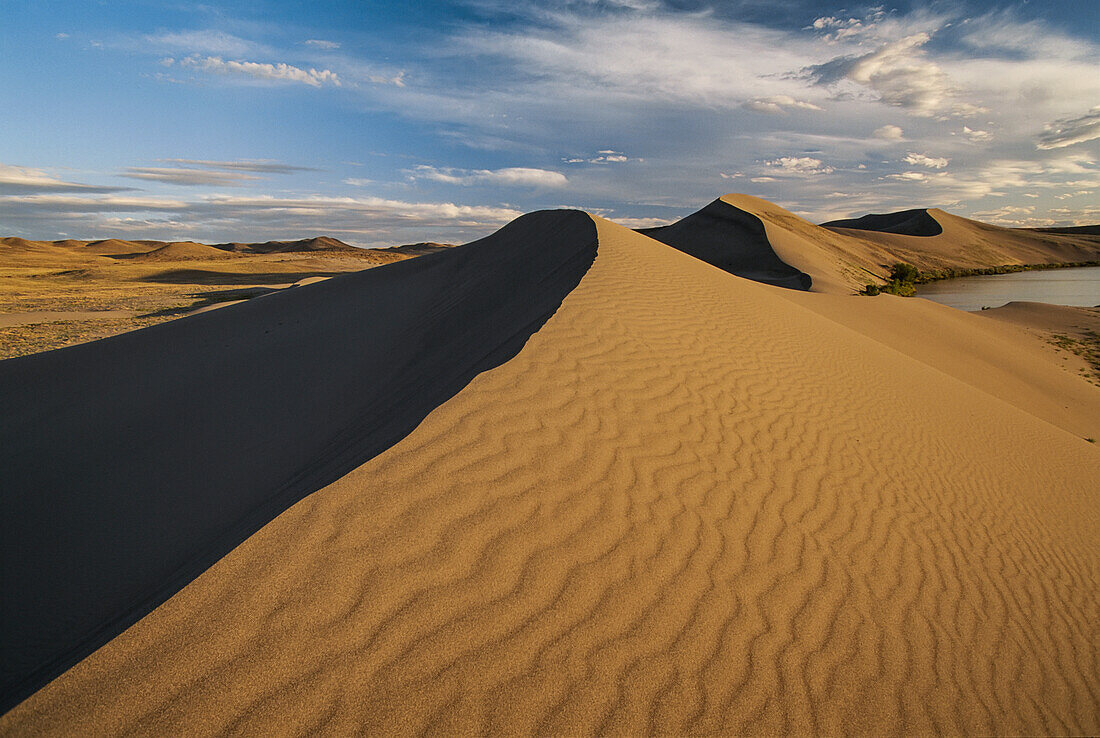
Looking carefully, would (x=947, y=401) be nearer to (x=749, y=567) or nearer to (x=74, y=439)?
(x=749, y=567)

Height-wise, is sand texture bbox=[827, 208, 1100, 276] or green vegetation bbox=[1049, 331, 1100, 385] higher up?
sand texture bbox=[827, 208, 1100, 276]

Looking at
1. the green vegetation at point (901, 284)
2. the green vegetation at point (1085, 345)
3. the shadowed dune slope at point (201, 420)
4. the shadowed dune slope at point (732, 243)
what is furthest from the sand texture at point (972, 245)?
the shadowed dune slope at point (201, 420)

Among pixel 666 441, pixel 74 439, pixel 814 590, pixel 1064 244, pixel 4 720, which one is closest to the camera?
pixel 4 720

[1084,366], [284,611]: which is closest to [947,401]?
[284,611]

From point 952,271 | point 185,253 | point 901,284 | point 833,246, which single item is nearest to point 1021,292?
point 901,284

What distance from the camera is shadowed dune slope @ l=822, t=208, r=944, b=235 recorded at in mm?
74312

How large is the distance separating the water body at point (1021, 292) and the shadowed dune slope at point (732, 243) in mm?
9661

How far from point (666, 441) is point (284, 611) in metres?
2.75

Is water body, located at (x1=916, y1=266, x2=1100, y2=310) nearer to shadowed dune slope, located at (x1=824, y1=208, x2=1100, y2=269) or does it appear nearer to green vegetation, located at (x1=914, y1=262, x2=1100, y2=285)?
green vegetation, located at (x1=914, y1=262, x2=1100, y2=285)

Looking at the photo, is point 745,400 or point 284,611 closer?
point 284,611

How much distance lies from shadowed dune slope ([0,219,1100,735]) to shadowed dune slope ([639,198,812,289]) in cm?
2744

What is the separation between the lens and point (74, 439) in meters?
6.80

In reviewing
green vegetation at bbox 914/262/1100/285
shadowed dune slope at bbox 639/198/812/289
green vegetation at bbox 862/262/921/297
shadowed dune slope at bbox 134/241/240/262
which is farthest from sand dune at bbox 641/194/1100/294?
shadowed dune slope at bbox 134/241/240/262

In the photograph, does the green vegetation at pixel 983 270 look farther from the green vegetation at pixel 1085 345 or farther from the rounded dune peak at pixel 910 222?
Answer: the green vegetation at pixel 1085 345
